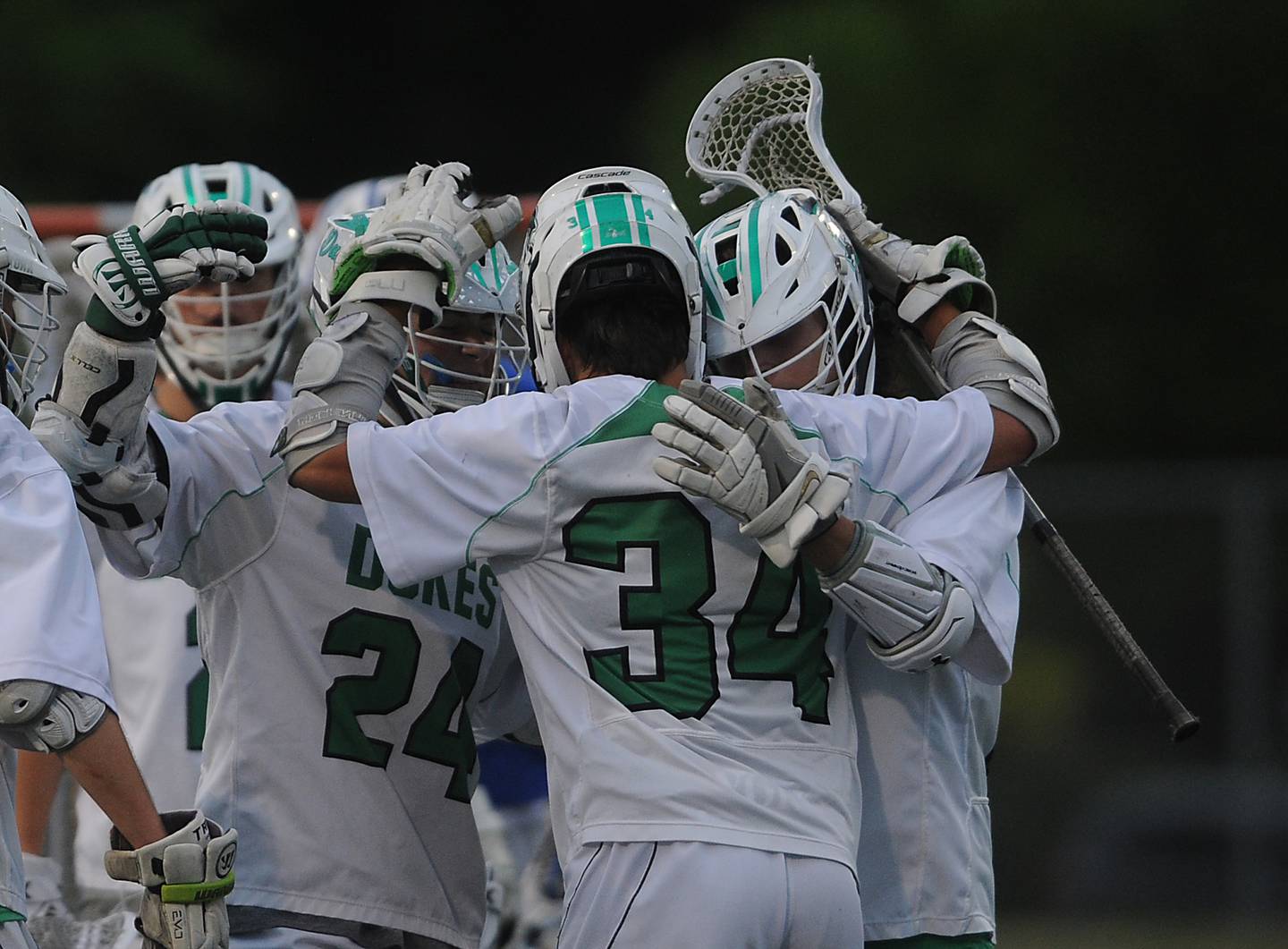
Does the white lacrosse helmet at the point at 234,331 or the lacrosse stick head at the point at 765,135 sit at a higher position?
the lacrosse stick head at the point at 765,135

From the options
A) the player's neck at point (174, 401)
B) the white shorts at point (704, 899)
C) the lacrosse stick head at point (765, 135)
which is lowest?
the white shorts at point (704, 899)

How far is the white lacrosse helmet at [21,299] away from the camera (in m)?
3.25

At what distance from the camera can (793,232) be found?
387 cm

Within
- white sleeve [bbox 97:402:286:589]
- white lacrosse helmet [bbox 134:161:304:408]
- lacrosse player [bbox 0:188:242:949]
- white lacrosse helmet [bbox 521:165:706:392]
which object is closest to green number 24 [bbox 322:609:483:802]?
white sleeve [bbox 97:402:286:589]

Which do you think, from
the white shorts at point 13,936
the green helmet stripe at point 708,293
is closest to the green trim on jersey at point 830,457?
the green helmet stripe at point 708,293

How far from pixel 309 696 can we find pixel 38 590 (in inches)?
32.7

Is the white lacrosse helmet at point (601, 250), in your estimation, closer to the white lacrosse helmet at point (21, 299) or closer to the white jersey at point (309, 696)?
the white jersey at point (309, 696)

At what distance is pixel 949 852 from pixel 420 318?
129cm

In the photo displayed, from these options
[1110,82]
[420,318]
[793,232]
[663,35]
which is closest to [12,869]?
[420,318]

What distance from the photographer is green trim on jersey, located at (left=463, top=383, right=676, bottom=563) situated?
3.22 metres

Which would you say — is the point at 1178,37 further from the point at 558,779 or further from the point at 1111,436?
the point at 558,779

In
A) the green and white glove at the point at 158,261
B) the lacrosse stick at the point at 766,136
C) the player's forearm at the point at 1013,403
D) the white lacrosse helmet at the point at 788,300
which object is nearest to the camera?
the green and white glove at the point at 158,261

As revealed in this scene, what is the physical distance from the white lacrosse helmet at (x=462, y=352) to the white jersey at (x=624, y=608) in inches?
23.1

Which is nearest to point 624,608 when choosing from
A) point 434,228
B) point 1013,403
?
point 434,228
